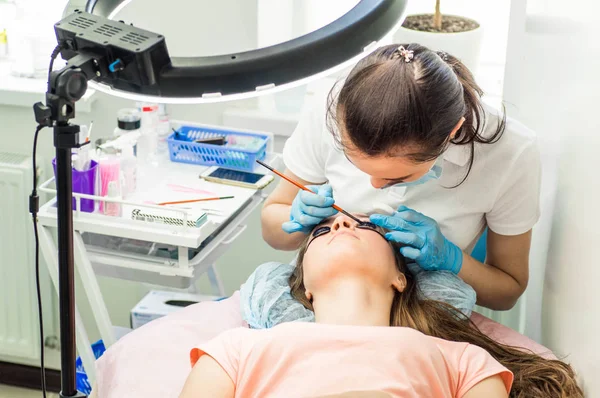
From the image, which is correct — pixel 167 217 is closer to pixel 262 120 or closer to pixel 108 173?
pixel 108 173

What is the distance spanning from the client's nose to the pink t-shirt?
0.77 feet

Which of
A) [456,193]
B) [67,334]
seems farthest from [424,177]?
[67,334]

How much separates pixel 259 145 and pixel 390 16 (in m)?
1.13

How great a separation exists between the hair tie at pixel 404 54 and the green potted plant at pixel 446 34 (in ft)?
2.57

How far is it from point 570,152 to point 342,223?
441 mm

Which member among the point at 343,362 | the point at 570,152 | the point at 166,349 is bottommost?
the point at 166,349

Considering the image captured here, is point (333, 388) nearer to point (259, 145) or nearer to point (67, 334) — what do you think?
point (67, 334)

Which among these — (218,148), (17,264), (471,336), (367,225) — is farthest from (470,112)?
(17,264)

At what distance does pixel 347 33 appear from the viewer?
82 centimetres

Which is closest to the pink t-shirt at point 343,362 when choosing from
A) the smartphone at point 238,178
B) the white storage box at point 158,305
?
the smartphone at point 238,178

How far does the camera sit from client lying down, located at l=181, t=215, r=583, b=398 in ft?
4.01

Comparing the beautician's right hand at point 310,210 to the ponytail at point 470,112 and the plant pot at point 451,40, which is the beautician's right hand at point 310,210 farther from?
the plant pot at point 451,40

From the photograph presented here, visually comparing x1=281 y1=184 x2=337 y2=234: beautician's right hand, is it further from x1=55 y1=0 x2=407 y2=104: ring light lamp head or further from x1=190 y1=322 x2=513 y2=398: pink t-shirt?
x1=55 y1=0 x2=407 y2=104: ring light lamp head

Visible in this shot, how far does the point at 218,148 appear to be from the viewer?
6.44 ft
